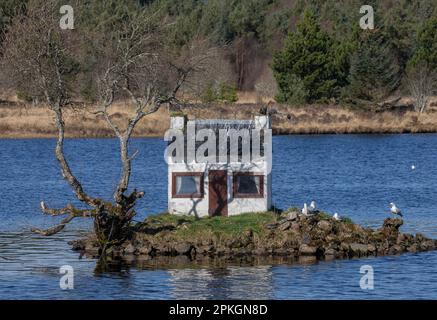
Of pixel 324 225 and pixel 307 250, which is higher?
pixel 324 225

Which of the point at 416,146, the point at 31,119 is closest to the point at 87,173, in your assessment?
the point at 31,119

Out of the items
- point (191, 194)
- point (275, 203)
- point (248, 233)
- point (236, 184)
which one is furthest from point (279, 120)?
point (248, 233)

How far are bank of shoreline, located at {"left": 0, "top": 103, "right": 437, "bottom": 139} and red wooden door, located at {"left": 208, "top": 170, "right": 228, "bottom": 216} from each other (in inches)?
2232

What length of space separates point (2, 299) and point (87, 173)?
41.2 meters

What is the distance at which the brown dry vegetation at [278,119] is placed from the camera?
108 m

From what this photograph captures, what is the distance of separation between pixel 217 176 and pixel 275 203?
1313 centimetres

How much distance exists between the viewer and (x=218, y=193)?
1991 inches

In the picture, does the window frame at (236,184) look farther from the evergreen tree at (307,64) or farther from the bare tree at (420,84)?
the bare tree at (420,84)

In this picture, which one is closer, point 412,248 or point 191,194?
point 412,248

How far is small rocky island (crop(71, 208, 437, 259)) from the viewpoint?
4809cm

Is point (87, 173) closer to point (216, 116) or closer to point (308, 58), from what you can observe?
point (216, 116)

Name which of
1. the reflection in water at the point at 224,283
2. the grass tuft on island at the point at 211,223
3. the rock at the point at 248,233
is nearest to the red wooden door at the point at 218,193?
the grass tuft on island at the point at 211,223

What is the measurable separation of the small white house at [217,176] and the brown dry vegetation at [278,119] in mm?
56296

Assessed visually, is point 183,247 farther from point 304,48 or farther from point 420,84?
point 420,84
